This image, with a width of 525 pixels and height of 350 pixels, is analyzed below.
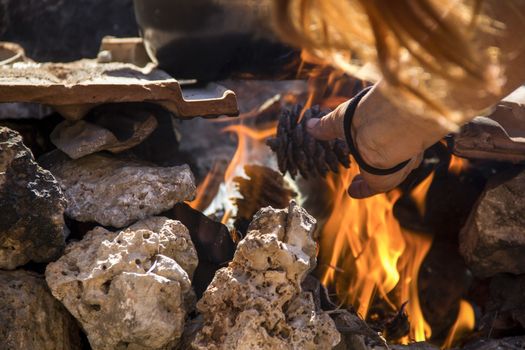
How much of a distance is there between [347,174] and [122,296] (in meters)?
1.12

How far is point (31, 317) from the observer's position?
4.75ft

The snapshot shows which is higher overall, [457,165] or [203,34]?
[203,34]

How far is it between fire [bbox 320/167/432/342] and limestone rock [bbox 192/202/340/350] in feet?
1.82

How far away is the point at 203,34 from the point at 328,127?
765 millimetres

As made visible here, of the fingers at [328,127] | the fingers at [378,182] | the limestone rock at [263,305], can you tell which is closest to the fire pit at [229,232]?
the limestone rock at [263,305]

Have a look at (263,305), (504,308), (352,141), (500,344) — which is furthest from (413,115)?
(504,308)

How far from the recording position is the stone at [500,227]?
6.22 ft

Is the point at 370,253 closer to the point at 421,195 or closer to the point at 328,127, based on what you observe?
the point at 421,195

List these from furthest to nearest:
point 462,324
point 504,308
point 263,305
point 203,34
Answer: point 203,34 → point 462,324 → point 504,308 → point 263,305

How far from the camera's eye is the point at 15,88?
1688mm

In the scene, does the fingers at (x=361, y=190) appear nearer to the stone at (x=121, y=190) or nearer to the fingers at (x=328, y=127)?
the fingers at (x=328, y=127)

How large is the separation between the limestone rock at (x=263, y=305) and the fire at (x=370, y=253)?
0.56 metres

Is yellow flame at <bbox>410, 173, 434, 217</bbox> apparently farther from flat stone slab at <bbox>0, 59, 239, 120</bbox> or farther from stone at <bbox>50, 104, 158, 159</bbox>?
stone at <bbox>50, 104, 158, 159</bbox>

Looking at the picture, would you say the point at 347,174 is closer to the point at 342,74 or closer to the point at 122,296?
the point at 342,74
